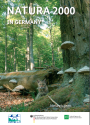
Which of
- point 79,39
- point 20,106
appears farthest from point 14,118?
point 79,39

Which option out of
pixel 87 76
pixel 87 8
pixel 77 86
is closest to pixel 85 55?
pixel 87 76

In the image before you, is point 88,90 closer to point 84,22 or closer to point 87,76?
point 87,76

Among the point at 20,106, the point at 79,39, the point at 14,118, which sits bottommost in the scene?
the point at 20,106

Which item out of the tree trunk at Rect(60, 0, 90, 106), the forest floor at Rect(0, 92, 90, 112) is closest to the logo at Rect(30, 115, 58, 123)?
the forest floor at Rect(0, 92, 90, 112)

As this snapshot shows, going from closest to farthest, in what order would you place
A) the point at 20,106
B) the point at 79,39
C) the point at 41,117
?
the point at 41,117, the point at 20,106, the point at 79,39

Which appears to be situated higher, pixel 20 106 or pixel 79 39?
pixel 79 39

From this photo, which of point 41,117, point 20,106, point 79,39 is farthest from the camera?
point 79,39

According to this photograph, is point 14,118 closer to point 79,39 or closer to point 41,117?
point 41,117

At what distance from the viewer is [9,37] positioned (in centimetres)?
2259

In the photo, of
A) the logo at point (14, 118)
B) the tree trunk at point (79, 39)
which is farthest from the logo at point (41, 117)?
the tree trunk at point (79, 39)

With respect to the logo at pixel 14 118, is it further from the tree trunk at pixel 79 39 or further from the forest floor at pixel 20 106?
the tree trunk at pixel 79 39

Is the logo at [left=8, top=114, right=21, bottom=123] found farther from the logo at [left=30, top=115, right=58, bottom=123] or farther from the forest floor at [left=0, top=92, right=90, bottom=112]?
the forest floor at [left=0, top=92, right=90, bottom=112]

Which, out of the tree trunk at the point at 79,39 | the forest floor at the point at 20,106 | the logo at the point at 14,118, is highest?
the tree trunk at the point at 79,39

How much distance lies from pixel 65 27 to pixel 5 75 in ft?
20.2
